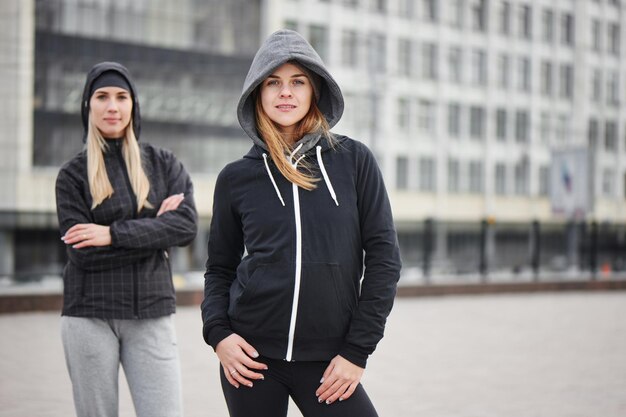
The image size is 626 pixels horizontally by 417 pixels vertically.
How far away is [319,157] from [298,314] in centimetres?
49

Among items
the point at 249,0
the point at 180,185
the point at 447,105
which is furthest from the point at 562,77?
the point at 180,185

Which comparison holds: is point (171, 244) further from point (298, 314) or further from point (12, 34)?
point (12, 34)

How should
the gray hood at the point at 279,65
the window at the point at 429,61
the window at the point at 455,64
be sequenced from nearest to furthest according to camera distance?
the gray hood at the point at 279,65 < the window at the point at 429,61 < the window at the point at 455,64

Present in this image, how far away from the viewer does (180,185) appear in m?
4.07

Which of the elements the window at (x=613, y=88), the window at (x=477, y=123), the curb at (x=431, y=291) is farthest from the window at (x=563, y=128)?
the curb at (x=431, y=291)

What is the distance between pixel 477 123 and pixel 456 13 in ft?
22.9

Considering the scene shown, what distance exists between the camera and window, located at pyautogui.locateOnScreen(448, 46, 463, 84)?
2188 inches

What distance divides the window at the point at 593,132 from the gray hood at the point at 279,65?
206ft

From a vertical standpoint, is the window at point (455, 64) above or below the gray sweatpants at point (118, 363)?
above

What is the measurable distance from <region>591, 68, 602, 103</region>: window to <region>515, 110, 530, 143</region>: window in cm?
754

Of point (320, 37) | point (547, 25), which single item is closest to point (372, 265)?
point (320, 37)

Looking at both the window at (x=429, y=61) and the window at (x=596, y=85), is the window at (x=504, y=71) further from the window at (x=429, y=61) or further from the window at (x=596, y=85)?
the window at (x=596, y=85)

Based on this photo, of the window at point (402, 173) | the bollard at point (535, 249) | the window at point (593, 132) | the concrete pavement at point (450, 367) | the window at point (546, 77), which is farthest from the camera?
the window at point (593, 132)

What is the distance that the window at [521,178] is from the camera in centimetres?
5819
